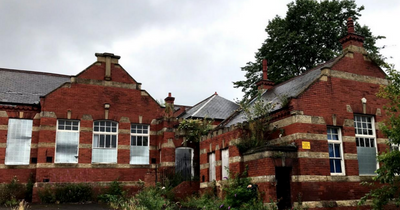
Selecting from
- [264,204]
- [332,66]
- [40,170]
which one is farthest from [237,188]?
[40,170]

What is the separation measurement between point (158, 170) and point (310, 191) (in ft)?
33.8

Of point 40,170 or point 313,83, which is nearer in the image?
point 313,83

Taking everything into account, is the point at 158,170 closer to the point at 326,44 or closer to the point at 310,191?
the point at 310,191

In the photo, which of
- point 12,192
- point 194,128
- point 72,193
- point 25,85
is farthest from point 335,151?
point 25,85

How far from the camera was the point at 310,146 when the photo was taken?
14.2 metres

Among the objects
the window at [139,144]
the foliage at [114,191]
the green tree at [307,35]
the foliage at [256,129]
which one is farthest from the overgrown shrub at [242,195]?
the green tree at [307,35]

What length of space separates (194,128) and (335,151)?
28.5 feet

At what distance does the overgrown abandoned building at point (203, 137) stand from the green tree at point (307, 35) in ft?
26.2

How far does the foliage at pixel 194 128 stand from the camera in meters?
20.9

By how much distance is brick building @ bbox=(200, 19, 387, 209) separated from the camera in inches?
543

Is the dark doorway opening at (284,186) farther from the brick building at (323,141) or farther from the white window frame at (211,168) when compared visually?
the white window frame at (211,168)

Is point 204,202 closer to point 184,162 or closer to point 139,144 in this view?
point 184,162

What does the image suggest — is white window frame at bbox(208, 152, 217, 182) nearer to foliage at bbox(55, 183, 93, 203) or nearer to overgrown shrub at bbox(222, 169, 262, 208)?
overgrown shrub at bbox(222, 169, 262, 208)

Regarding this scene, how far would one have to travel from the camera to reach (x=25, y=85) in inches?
860
